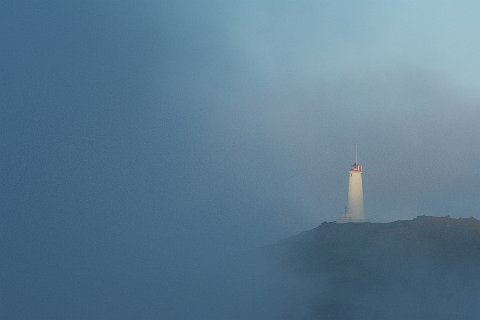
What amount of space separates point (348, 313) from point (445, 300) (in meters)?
7.17

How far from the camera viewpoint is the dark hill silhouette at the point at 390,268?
85938 millimetres

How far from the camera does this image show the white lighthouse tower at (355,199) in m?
98.6

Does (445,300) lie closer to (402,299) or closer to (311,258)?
(402,299)

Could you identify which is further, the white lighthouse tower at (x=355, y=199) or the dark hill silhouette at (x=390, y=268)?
the white lighthouse tower at (x=355, y=199)

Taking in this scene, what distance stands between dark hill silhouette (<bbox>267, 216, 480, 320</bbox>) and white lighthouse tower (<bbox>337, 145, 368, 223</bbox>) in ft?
3.60

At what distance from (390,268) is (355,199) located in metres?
8.92

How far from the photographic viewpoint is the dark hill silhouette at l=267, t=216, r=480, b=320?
85938 millimetres

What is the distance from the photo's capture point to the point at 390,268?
9219 cm

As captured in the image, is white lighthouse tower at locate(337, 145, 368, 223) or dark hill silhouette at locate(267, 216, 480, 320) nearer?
dark hill silhouette at locate(267, 216, 480, 320)

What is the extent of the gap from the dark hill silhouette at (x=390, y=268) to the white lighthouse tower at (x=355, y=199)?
1.10 meters

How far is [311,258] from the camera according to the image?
97500 millimetres

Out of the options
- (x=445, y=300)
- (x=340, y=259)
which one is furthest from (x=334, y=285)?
(x=445, y=300)

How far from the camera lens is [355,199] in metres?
99.1

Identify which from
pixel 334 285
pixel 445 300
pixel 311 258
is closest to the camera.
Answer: pixel 445 300
